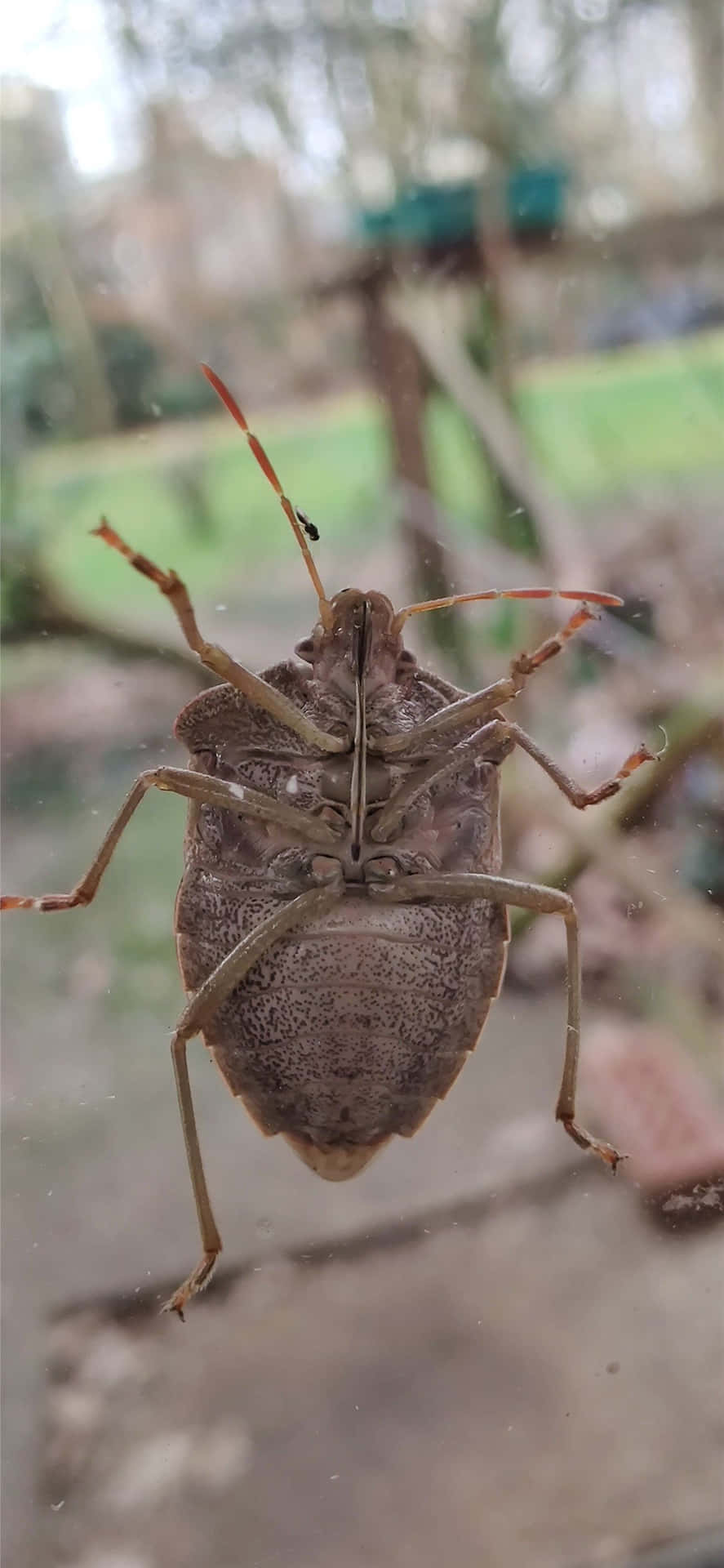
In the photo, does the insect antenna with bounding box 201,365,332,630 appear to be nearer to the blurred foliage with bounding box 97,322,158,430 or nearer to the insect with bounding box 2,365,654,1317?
the insect with bounding box 2,365,654,1317

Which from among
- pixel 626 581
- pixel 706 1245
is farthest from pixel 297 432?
pixel 706 1245

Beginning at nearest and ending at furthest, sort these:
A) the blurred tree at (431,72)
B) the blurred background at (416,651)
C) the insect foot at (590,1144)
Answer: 1. the insect foot at (590,1144)
2. the blurred background at (416,651)
3. the blurred tree at (431,72)

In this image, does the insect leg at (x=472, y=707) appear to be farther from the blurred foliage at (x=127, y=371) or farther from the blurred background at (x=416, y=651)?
the blurred foliage at (x=127, y=371)

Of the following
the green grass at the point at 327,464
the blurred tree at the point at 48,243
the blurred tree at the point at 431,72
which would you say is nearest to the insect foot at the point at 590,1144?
the green grass at the point at 327,464

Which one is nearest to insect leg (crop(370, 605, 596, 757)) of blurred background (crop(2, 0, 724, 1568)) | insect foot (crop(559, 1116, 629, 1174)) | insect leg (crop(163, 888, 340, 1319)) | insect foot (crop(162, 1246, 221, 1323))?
insect leg (crop(163, 888, 340, 1319))

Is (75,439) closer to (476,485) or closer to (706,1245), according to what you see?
(476,485)

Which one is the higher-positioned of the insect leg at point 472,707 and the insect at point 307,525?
the insect at point 307,525

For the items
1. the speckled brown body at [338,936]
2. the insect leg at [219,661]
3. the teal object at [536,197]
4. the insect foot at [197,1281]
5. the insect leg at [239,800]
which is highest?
the teal object at [536,197]

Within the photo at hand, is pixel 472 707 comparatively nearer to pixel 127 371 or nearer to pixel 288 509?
pixel 288 509
